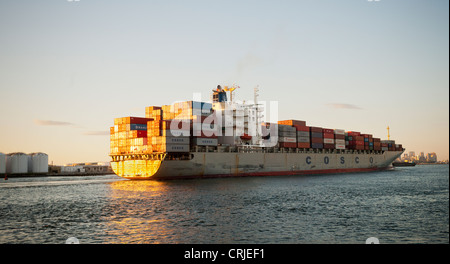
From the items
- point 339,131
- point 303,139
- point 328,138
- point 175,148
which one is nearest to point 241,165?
point 175,148

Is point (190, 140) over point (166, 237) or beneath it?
over

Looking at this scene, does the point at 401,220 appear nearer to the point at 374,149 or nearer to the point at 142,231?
the point at 142,231

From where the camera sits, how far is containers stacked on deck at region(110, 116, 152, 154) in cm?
6361

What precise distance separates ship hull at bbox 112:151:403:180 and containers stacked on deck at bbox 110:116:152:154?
2.44 meters

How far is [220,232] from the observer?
20.0m

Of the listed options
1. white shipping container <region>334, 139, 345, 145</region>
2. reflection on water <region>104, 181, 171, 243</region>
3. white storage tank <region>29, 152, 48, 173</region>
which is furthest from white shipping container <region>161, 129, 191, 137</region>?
white storage tank <region>29, 152, 48, 173</region>

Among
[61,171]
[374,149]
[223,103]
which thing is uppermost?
[223,103]

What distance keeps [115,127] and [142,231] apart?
166 ft

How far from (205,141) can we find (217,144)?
3732mm

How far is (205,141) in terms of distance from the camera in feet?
206

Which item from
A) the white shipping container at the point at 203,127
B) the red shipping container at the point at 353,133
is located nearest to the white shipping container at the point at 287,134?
the white shipping container at the point at 203,127

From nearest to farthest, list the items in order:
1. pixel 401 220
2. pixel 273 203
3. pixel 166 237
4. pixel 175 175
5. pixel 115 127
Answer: pixel 166 237 → pixel 401 220 → pixel 273 203 → pixel 175 175 → pixel 115 127
